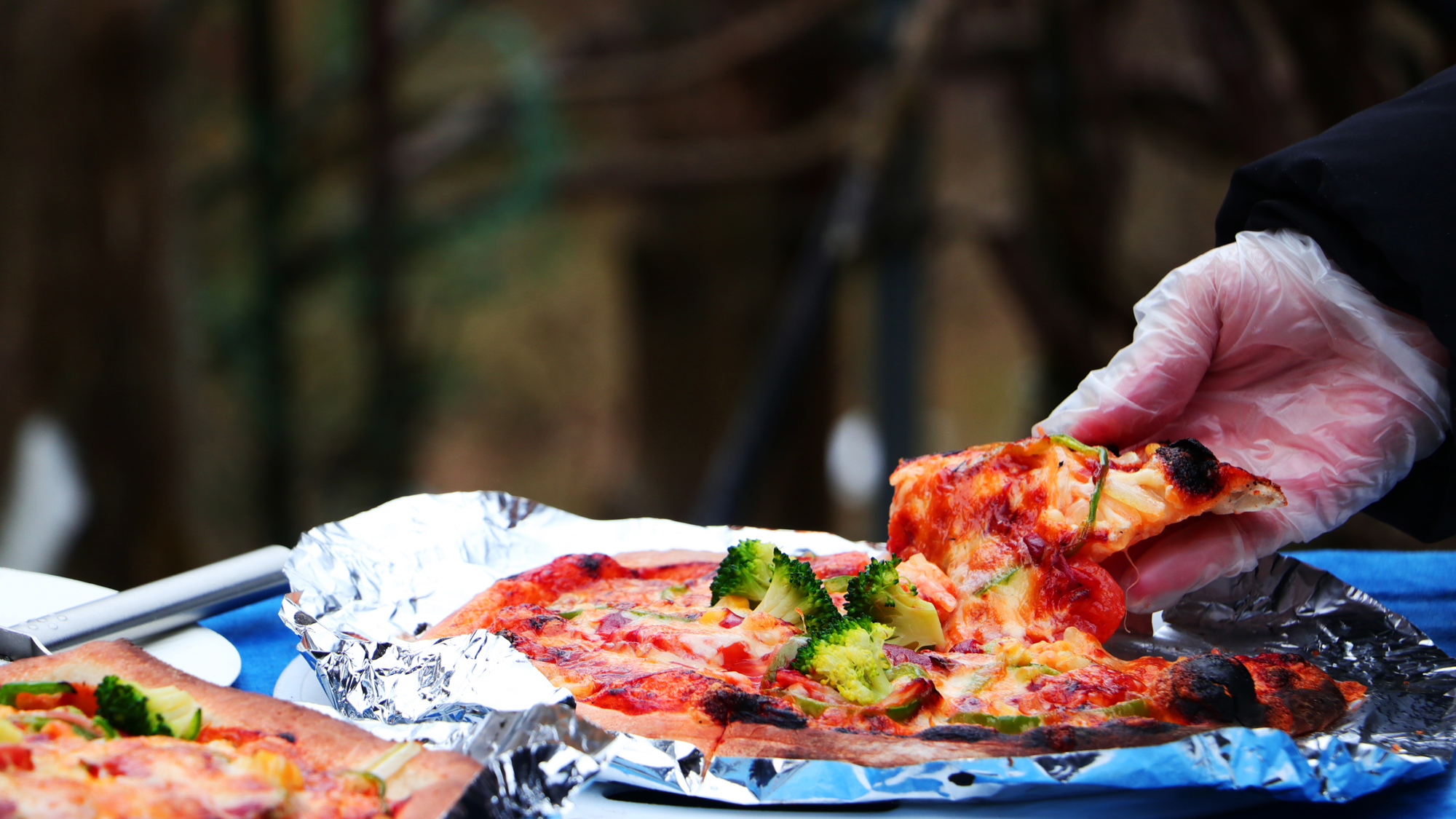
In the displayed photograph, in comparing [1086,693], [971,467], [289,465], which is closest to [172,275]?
[289,465]

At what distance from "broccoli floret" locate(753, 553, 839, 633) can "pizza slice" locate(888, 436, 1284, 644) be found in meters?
0.22

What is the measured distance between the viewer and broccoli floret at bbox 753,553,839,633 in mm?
1646

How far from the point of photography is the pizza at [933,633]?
4.43 feet

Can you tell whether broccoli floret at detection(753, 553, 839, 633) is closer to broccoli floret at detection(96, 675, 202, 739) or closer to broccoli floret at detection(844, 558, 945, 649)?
broccoli floret at detection(844, 558, 945, 649)

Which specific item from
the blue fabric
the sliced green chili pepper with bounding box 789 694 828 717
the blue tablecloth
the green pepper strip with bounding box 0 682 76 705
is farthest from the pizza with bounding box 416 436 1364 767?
the green pepper strip with bounding box 0 682 76 705

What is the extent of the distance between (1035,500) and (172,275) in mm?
5420

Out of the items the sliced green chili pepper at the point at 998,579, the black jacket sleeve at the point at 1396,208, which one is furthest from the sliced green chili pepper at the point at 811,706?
the black jacket sleeve at the point at 1396,208

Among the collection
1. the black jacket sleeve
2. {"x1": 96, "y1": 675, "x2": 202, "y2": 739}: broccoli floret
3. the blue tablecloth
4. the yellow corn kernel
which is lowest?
the blue tablecloth

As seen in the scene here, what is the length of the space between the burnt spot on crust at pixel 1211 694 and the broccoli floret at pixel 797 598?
0.47 meters

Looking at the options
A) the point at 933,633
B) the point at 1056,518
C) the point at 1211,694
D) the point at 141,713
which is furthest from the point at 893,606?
the point at 141,713

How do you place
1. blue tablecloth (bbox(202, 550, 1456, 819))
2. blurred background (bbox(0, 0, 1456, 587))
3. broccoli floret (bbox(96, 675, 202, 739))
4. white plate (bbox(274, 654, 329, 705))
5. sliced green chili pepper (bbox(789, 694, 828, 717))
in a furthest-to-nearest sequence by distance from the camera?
blurred background (bbox(0, 0, 1456, 587))
white plate (bbox(274, 654, 329, 705))
sliced green chili pepper (bbox(789, 694, 828, 717))
blue tablecloth (bbox(202, 550, 1456, 819))
broccoli floret (bbox(96, 675, 202, 739))

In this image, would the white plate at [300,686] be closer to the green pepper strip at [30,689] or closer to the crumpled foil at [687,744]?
the crumpled foil at [687,744]

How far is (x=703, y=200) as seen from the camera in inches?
281

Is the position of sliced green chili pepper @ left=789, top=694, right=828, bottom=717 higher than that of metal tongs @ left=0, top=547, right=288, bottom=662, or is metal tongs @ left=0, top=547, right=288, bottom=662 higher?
metal tongs @ left=0, top=547, right=288, bottom=662
